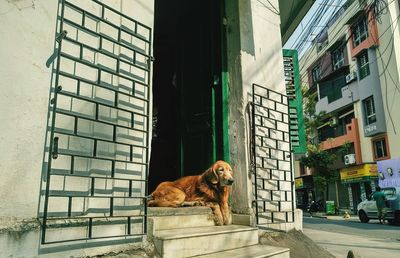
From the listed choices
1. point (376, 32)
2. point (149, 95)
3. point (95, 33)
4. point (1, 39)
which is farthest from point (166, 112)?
point (376, 32)

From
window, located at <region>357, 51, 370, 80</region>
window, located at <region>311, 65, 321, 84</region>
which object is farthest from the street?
window, located at <region>311, 65, 321, 84</region>

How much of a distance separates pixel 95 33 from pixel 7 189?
1478 millimetres

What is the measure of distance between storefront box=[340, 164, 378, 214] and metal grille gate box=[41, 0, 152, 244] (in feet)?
69.2

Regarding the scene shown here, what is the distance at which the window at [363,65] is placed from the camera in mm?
21500

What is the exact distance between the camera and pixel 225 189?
13.6 feet

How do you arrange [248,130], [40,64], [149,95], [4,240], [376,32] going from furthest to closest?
1. [376,32]
2. [248,130]
3. [149,95]
4. [40,64]
5. [4,240]

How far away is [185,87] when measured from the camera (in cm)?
574

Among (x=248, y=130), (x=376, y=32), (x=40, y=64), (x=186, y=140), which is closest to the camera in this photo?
(x=40, y=64)

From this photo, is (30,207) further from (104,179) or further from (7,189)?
(104,179)

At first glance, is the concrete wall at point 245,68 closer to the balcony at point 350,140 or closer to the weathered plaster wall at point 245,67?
the weathered plaster wall at point 245,67

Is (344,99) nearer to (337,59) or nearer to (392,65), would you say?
(337,59)

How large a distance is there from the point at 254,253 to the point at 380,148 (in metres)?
20.4

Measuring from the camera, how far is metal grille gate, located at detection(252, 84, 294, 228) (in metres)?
4.48

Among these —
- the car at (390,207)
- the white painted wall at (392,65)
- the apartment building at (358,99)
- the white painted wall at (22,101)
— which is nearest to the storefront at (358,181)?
the apartment building at (358,99)
